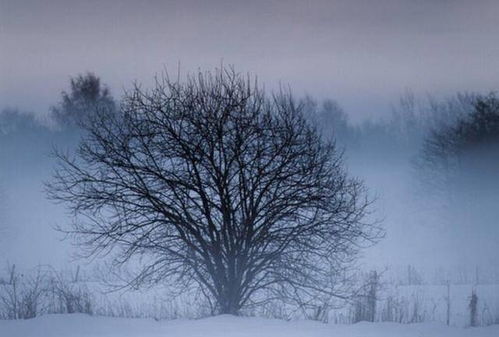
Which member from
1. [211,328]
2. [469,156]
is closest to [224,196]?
[211,328]

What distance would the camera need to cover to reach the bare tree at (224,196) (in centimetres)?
1694

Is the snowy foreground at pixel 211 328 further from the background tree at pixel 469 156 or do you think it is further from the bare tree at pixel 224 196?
the background tree at pixel 469 156

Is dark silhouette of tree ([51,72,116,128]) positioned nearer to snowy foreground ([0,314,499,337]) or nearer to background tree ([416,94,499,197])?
background tree ([416,94,499,197])

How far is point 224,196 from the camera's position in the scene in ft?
56.4

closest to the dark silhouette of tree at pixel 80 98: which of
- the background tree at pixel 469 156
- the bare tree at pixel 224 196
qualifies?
the background tree at pixel 469 156

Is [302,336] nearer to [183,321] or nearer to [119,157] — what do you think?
[183,321]

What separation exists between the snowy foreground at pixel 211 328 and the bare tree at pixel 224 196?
2.38m

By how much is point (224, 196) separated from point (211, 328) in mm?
4151

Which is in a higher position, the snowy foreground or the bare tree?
the bare tree

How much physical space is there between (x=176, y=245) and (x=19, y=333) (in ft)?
15.4

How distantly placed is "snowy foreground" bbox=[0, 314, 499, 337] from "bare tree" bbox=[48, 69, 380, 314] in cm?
238

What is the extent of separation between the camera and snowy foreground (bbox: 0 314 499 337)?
13.4m

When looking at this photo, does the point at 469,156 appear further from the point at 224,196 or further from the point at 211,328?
the point at 211,328

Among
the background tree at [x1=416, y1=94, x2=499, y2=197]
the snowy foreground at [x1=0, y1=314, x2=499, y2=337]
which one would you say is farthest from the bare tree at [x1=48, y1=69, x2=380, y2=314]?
the background tree at [x1=416, y1=94, x2=499, y2=197]
